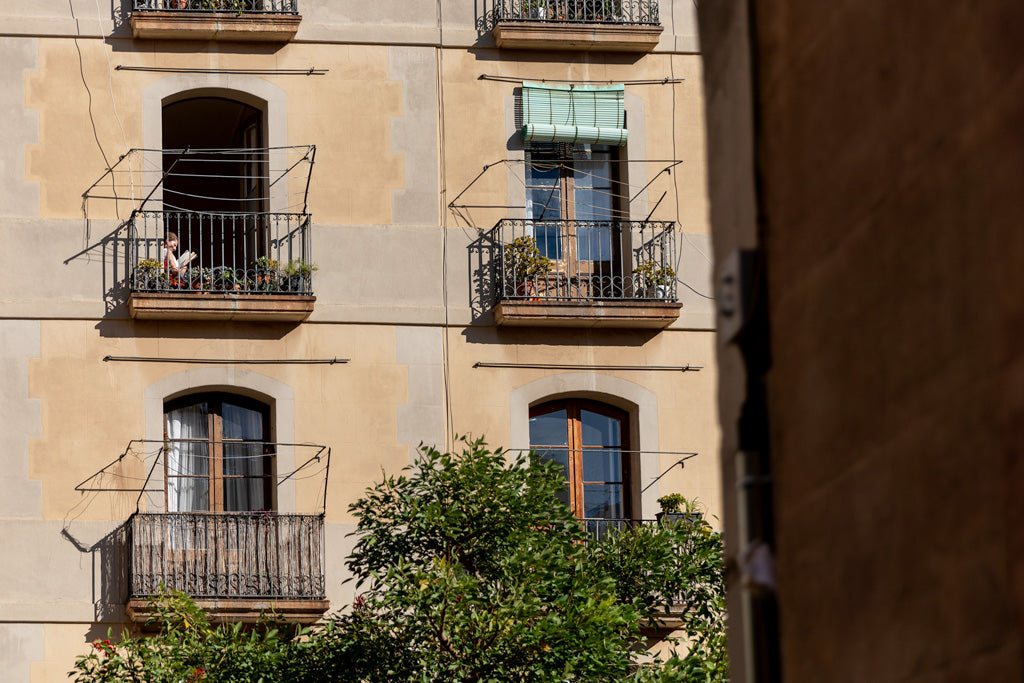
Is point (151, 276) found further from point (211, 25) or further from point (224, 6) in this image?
point (224, 6)

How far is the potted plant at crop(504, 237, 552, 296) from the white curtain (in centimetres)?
346

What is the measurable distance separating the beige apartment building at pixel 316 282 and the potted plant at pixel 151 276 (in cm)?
4

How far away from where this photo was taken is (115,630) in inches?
750

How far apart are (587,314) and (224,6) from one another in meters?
5.02

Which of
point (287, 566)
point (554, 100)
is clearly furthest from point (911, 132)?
point (554, 100)

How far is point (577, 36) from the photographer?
836 inches

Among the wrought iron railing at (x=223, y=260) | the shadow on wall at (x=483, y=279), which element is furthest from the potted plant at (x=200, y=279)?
the shadow on wall at (x=483, y=279)

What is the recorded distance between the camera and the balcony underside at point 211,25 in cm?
2045

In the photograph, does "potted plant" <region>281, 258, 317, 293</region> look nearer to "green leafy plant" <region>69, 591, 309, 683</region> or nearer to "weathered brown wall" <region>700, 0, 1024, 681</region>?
"green leafy plant" <region>69, 591, 309, 683</region>

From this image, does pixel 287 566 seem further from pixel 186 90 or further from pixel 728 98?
pixel 728 98

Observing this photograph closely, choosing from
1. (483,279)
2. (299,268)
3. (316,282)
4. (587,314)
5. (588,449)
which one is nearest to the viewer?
(299,268)

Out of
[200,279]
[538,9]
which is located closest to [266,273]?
[200,279]

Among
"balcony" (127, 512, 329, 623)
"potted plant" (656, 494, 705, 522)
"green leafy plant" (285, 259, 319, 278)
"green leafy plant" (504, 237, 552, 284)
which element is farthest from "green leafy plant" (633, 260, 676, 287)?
"balcony" (127, 512, 329, 623)

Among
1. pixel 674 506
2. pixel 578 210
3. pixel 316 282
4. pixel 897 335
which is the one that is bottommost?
pixel 897 335
